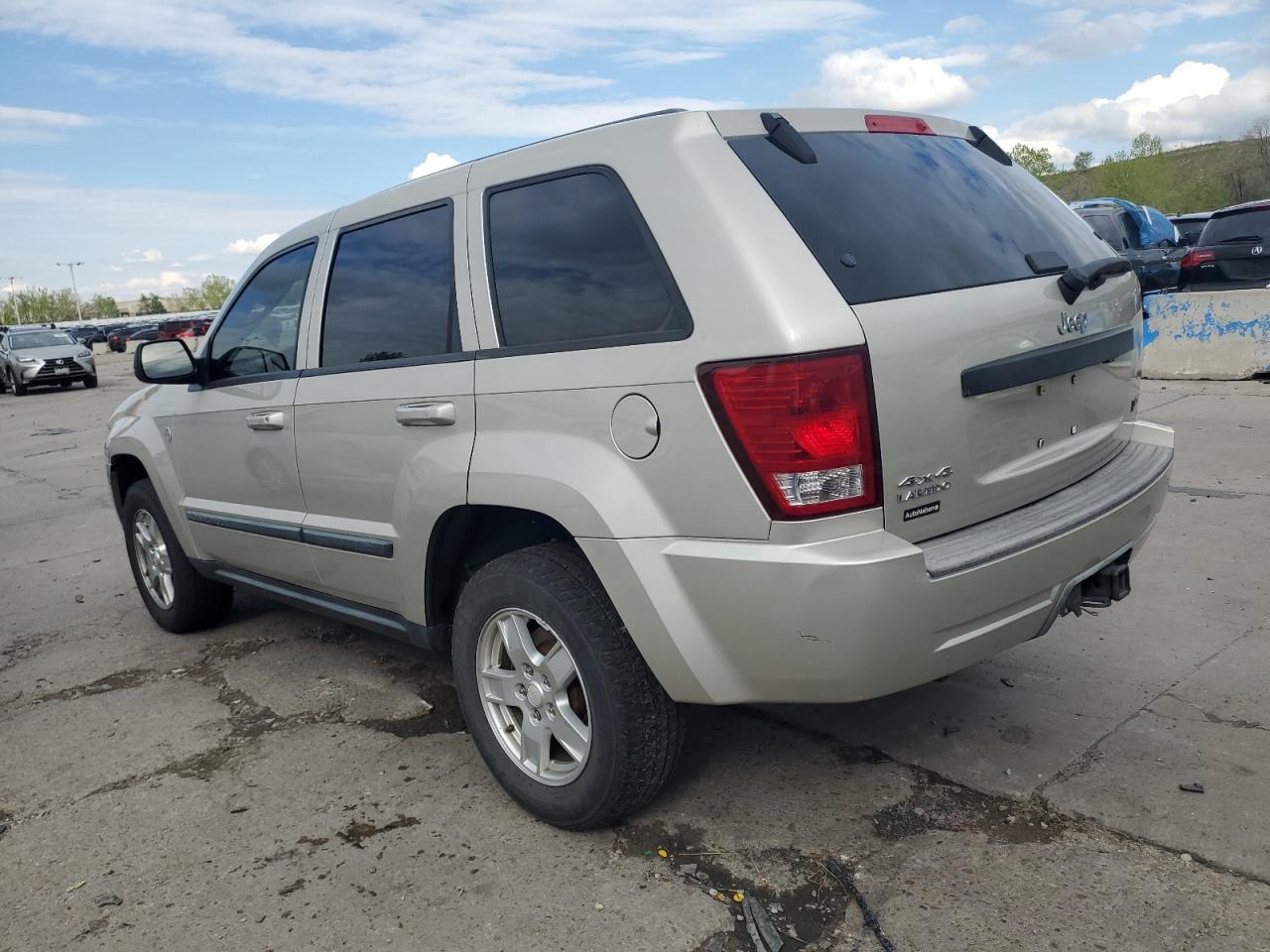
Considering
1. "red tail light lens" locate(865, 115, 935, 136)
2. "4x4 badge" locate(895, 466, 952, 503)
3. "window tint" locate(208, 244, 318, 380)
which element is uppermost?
"red tail light lens" locate(865, 115, 935, 136)

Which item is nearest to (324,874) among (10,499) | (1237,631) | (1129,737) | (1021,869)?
(1021,869)

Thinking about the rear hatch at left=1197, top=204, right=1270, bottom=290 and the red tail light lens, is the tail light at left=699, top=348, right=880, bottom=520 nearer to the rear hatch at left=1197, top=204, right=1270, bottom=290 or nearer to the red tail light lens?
the red tail light lens

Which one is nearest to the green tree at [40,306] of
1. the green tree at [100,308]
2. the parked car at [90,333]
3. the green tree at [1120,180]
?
the green tree at [100,308]

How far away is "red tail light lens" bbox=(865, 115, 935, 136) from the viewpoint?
3.03 m

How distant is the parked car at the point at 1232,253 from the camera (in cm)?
1163

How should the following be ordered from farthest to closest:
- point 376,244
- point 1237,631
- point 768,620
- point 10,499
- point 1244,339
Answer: point 1244,339
point 10,499
point 1237,631
point 376,244
point 768,620

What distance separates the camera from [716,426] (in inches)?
95.4

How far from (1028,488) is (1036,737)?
0.99 m

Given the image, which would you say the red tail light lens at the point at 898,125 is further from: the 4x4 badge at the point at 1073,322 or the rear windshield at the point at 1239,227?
the rear windshield at the point at 1239,227

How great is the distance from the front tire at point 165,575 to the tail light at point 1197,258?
11418 millimetres

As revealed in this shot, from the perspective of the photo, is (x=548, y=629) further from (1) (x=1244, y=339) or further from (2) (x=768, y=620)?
(1) (x=1244, y=339)

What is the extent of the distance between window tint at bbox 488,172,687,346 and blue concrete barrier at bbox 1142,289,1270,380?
8711 mm

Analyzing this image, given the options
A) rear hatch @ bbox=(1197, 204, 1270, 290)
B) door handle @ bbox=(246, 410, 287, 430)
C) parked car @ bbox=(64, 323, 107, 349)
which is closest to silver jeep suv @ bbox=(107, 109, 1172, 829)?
door handle @ bbox=(246, 410, 287, 430)

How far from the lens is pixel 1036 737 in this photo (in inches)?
131
